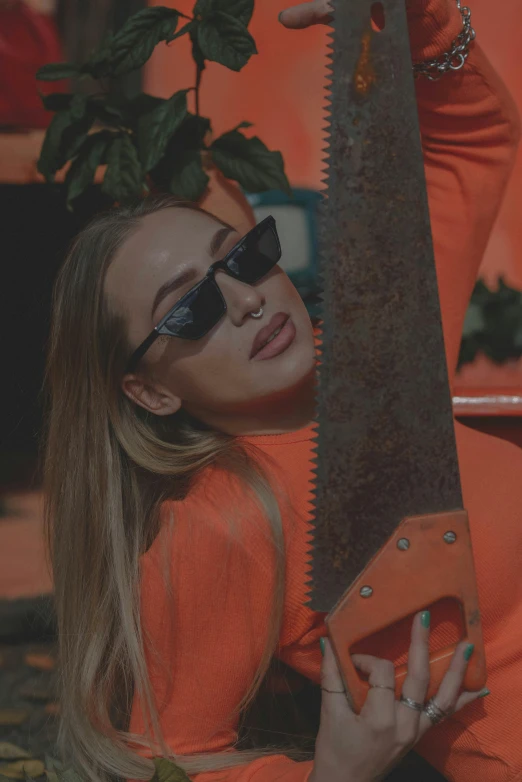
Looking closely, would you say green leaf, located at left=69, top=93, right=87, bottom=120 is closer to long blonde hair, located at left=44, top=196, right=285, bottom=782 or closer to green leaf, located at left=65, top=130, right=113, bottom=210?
green leaf, located at left=65, top=130, right=113, bottom=210

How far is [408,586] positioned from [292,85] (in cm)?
167

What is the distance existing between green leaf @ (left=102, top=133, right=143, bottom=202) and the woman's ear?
26.4 inches

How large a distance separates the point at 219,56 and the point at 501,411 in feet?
4.00

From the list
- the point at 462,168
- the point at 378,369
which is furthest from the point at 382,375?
the point at 462,168

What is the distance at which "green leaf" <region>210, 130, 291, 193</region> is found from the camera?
7.06 ft

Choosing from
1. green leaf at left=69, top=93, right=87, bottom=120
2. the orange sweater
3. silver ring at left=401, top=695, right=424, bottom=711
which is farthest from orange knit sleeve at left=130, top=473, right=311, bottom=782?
green leaf at left=69, top=93, right=87, bottom=120

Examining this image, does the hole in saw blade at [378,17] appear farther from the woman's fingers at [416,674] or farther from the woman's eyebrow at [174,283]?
the woman's fingers at [416,674]

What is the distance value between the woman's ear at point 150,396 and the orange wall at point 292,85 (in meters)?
1.07

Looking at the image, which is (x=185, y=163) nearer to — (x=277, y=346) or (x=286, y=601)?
(x=277, y=346)

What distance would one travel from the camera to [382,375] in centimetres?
134

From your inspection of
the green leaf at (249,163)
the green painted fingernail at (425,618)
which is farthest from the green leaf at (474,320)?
the green painted fingernail at (425,618)

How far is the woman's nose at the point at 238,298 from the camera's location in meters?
1.52

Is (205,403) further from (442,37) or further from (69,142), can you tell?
(69,142)

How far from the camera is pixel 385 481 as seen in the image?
134 cm
